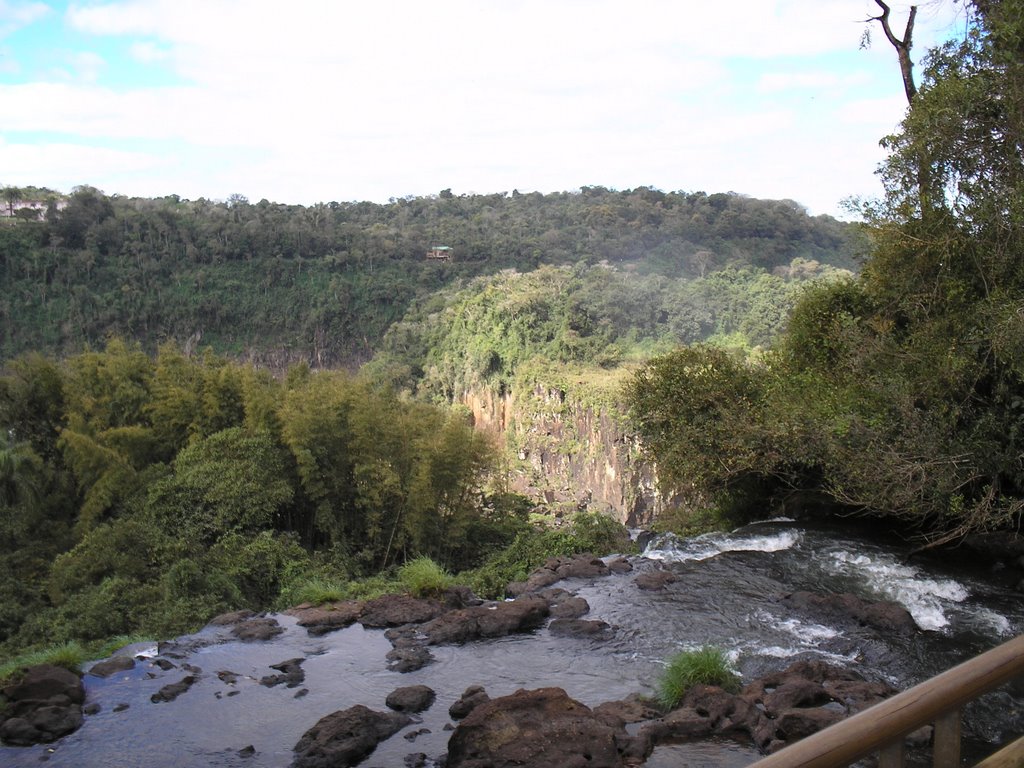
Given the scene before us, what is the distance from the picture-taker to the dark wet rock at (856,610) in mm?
6957

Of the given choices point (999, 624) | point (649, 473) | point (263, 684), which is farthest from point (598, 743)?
point (649, 473)

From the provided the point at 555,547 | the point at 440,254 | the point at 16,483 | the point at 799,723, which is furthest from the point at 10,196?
the point at 799,723

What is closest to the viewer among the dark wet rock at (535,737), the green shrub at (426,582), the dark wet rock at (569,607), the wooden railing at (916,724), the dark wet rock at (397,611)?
the wooden railing at (916,724)

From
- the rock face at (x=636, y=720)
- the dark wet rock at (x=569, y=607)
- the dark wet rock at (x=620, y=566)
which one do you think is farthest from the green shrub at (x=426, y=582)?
the rock face at (x=636, y=720)

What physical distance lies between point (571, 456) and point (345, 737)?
2406 cm

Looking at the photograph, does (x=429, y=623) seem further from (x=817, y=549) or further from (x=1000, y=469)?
(x=1000, y=469)

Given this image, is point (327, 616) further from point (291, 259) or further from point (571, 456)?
point (291, 259)

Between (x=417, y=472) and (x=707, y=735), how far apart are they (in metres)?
8.74

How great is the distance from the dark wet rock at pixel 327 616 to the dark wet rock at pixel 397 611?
122 mm

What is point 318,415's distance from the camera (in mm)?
13211

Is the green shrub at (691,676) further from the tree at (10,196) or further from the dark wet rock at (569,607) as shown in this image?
the tree at (10,196)

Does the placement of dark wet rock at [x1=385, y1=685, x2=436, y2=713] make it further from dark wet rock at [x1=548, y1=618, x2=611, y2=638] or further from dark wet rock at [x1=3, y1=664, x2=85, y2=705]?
dark wet rock at [x1=3, y1=664, x2=85, y2=705]

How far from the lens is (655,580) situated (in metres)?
8.52

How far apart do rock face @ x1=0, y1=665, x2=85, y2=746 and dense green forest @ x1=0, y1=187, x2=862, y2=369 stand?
38.2 meters
